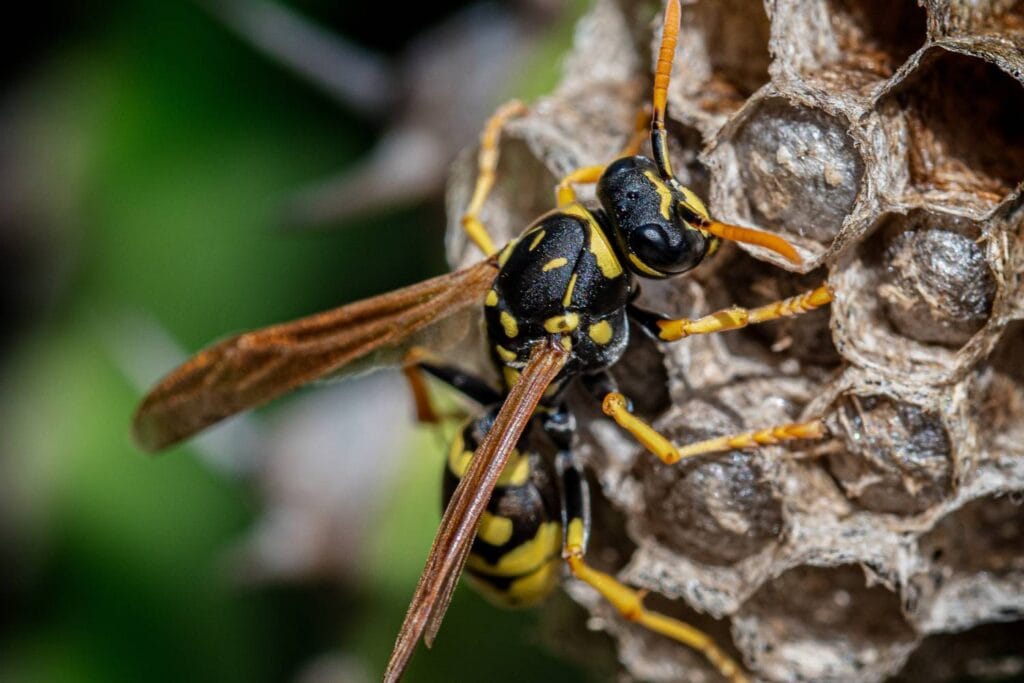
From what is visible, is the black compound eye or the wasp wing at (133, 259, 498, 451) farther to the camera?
the wasp wing at (133, 259, 498, 451)

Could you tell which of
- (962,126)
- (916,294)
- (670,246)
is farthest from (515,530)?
(962,126)

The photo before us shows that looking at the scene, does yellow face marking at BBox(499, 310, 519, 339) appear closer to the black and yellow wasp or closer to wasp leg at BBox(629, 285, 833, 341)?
the black and yellow wasp

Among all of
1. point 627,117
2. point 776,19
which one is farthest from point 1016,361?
point 627,117

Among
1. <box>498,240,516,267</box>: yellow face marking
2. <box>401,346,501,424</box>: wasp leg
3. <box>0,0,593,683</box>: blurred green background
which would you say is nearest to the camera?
<box>498,240,516,267</box>: yellow face marking

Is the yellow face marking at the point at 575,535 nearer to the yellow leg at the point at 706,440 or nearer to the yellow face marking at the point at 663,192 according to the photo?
the yellow leg at the point at 706,440

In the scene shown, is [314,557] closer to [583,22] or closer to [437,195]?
[437,195]

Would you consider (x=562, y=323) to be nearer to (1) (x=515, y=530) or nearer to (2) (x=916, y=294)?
(1) (x=515, y=530)

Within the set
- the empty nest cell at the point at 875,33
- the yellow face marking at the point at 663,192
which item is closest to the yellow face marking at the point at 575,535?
the yellow face marking at the point at 663,192

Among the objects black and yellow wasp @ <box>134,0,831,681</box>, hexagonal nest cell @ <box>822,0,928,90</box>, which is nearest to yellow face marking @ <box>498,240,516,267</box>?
black and yellow wasp @ <box>134,0,831,681</box>

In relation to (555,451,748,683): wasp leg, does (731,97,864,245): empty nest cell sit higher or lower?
higher

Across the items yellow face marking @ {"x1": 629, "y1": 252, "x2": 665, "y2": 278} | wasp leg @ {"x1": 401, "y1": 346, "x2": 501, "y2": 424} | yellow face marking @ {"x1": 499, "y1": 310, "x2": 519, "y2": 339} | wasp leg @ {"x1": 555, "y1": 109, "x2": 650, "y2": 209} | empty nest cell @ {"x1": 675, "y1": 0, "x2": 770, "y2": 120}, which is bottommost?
wasp leg @ {"x1": 401, "y1": 346, "x2": 501, "y2": 424}
